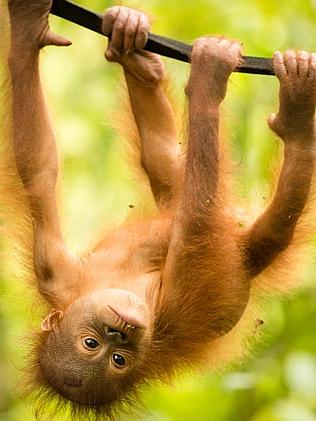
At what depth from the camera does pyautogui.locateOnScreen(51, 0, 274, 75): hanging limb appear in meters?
4.64

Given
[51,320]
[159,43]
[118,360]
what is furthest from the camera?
[51,320]

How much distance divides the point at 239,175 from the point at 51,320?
3.22 ft

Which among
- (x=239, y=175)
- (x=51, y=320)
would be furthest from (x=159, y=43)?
(x=51, y=320)

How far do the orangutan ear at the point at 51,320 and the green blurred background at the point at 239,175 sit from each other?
0.87 feet

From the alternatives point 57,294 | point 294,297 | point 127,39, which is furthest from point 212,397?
point 127,39

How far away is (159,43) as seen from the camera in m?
4.64

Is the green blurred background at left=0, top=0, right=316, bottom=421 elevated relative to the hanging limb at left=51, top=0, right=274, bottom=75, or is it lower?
lower

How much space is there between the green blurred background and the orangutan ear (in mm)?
265

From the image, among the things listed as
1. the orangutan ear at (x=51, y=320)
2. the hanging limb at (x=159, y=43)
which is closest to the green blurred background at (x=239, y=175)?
the orangutan ear at (x=51, y=320)

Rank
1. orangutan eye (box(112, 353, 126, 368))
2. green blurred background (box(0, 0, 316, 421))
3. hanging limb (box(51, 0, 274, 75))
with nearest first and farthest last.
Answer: hanging limb (box(51, 0, 274, 75)) < orangutan eye (box(112, 353, 126, 368)) < green blurred background (box(0, 0, 316, 421))

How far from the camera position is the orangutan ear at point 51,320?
548 centimetres

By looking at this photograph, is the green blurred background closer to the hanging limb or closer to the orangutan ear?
the orangutan ear

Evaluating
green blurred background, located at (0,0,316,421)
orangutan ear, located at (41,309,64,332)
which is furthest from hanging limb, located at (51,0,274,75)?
orangutan ear, located at (41,309,64,332)

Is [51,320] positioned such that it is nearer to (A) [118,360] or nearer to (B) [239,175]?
(A) [118,360]
